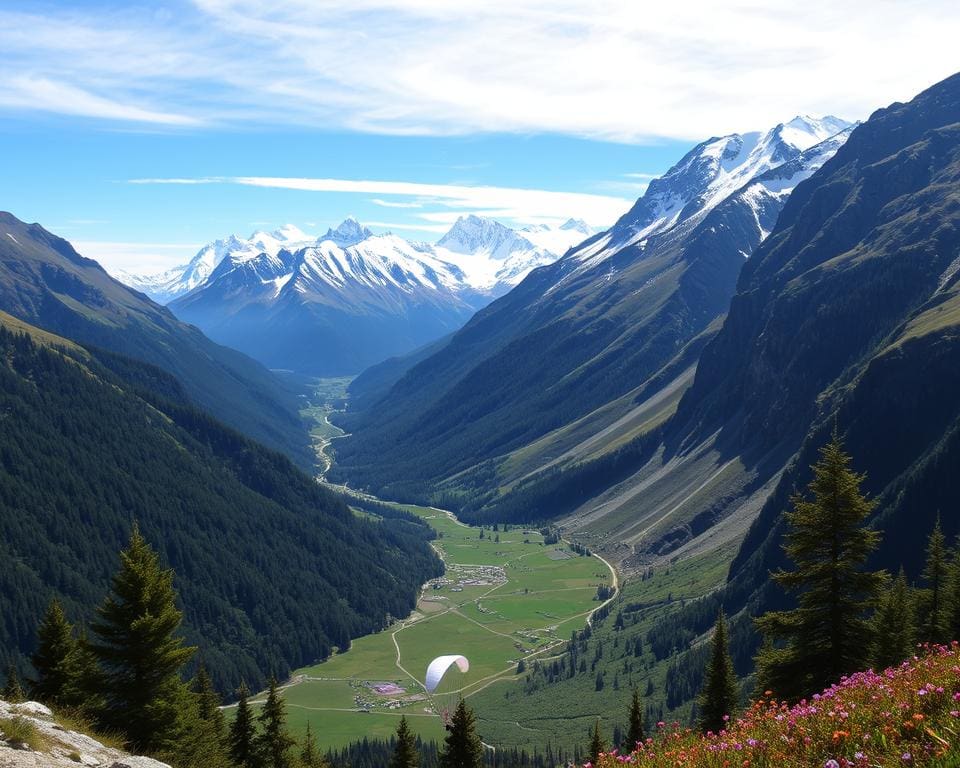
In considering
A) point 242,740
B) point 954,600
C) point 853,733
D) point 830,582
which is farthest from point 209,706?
point 853,733

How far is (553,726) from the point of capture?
163 m

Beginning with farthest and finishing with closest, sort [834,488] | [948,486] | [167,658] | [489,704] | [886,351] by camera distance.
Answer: [886,351] < [489,704] < [948,486] < [167,658] < [834,488]

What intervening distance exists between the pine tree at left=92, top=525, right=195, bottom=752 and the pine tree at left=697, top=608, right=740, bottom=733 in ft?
123

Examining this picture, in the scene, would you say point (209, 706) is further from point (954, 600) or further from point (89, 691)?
point (954, 600)

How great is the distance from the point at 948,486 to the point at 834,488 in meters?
137

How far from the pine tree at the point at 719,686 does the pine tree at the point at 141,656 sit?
37.4m

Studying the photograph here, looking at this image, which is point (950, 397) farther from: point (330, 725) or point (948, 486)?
point (330, 725)

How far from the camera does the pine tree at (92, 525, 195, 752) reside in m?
41.6

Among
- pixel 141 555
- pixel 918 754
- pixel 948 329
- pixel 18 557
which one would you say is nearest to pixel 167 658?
pixel 141 555

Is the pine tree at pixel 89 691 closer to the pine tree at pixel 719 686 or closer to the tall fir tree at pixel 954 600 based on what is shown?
the pine tree at pixel 719 686

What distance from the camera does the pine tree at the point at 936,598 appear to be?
61.3 metres

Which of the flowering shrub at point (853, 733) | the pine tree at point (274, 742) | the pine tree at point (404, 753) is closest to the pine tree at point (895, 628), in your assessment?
the flowering shrub at point (853, 733)

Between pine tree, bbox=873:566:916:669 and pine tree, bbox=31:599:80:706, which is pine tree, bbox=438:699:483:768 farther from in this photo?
pine tree, bbox=873:566:916:669

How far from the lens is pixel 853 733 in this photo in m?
15.1
